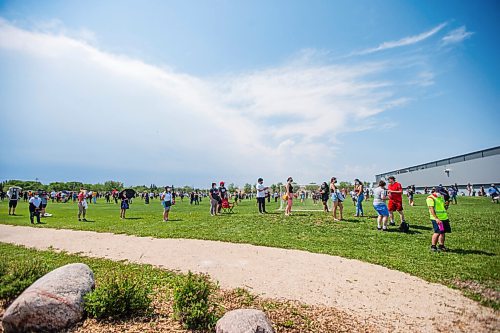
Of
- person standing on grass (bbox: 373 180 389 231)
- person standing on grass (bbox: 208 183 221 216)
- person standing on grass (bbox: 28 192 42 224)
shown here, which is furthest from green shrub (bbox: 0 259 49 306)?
person standing on grass (bbox: 28 192 42 224)

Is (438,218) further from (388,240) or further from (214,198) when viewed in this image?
(214,198)

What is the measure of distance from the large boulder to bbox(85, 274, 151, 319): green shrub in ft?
0.69

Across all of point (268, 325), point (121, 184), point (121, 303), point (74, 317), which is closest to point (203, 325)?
point (268, 325)

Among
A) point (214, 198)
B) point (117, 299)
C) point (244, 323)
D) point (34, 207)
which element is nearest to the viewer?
point (244, 323)

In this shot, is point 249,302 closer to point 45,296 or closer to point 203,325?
point 203,325

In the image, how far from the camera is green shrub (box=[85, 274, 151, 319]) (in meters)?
4.54

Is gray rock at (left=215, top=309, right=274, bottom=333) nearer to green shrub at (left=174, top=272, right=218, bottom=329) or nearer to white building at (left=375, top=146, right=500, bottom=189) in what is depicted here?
green shrub at (left=174, top=272, right=218, bottom=329)

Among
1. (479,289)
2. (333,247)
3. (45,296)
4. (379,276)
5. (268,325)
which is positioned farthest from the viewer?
(333,247)

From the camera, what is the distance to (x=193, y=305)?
424 centimetres

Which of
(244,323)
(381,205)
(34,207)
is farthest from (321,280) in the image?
(34,207)

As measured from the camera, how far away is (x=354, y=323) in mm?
4504

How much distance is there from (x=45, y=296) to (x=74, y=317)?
534 millimetres

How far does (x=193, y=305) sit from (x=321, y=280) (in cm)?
320

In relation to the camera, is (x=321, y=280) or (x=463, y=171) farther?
(x=463, y=171)
